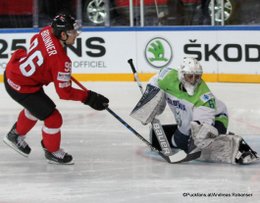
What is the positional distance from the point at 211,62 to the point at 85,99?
Result: 181 inches

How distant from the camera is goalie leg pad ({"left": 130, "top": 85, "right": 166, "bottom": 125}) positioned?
5.27 meters

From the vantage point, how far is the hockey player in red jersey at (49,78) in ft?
15.9

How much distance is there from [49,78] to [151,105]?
0.71 metres

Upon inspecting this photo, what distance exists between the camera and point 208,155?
512 centimetres

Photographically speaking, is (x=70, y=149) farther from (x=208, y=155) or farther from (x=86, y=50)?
(x=86, y=50)

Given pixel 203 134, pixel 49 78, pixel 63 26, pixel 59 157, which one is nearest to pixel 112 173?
pixel 59 157

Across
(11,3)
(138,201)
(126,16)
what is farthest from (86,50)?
(138,201)

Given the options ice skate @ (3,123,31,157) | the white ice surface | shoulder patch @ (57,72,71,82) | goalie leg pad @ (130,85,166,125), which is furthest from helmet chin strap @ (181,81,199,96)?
ice skate @ (3,123,31,157)

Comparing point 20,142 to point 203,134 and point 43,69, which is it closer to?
point 43,69

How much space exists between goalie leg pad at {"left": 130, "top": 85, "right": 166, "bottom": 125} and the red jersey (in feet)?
1.63

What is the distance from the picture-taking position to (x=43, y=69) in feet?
16.2

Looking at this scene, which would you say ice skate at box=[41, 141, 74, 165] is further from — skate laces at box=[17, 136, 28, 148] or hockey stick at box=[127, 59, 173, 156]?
hockey stick at box=[127, 59, 173, 156]

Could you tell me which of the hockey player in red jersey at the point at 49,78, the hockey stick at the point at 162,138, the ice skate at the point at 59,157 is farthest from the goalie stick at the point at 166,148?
the ice skate at the point at 59,157

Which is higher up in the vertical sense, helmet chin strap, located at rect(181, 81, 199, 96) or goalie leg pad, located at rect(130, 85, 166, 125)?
helmet chin strap, located at rect(181, 81, 199, 96)
